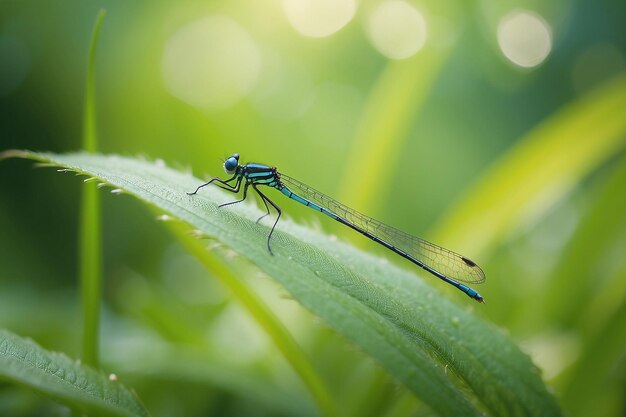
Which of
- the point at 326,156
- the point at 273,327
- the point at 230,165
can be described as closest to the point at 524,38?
the point at 326,156

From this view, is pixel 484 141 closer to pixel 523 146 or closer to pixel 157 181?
pixel 523 146

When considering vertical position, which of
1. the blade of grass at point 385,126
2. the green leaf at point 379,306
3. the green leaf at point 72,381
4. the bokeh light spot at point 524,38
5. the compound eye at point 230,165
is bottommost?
the green leaf at point 72,381

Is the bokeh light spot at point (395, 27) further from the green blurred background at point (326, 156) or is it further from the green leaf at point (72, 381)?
the green leaf at point (72, 381)

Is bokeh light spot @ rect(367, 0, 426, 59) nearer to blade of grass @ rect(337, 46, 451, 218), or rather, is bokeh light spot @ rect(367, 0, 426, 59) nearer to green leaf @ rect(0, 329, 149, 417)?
blade of grass @ rect(337, 46, 451, 218)

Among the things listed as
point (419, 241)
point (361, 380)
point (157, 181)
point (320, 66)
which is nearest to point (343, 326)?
point (157, 181)

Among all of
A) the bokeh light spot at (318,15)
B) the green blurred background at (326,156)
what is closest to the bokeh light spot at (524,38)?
the green blurred background at (326,156)
